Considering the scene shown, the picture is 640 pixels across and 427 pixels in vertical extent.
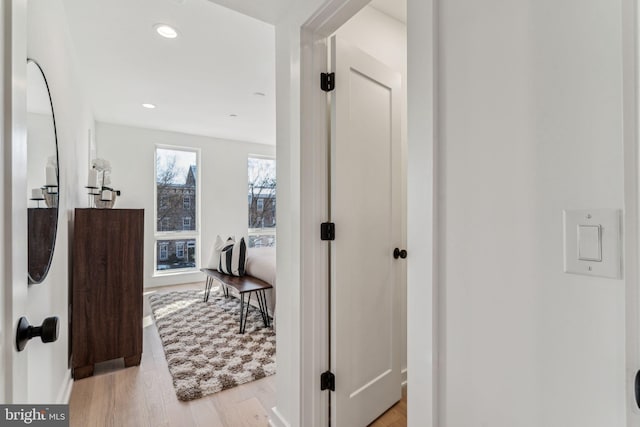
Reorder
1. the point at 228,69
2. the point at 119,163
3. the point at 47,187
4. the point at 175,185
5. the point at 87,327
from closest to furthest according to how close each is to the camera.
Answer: the point at 47,187 < the point at 87,327 < the point at 228,69 < the point at 119,163 < the point at 175,185

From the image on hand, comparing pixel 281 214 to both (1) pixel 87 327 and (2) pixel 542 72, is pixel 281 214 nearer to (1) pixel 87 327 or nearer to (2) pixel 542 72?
(2) pixel 542 72

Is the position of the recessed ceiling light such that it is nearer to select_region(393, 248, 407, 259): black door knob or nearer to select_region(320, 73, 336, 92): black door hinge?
select_region(320, 73, 336, 92): black door hinge

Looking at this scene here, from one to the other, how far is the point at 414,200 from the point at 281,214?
96cm

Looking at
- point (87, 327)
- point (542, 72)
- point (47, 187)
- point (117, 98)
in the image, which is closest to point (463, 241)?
point (542, 72)

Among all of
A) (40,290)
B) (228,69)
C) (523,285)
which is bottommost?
(40,290)

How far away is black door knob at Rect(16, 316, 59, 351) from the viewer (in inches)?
25.3

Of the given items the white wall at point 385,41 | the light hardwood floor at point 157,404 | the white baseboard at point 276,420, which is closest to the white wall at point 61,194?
the light hardwood floor at point 157,404

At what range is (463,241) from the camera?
2.65 feet

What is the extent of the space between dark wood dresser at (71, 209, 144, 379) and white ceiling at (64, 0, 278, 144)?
136cm

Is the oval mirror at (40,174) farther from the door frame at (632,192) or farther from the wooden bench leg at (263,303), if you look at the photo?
the wooden bench leg at (263,303)

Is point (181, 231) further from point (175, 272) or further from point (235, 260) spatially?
point (235, 260)

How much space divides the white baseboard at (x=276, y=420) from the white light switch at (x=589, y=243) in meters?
1.58

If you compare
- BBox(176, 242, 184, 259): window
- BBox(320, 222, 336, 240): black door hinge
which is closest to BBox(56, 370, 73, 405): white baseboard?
BBox(320, 222, 336, 240): black door hinge

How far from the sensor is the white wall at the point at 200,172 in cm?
479
